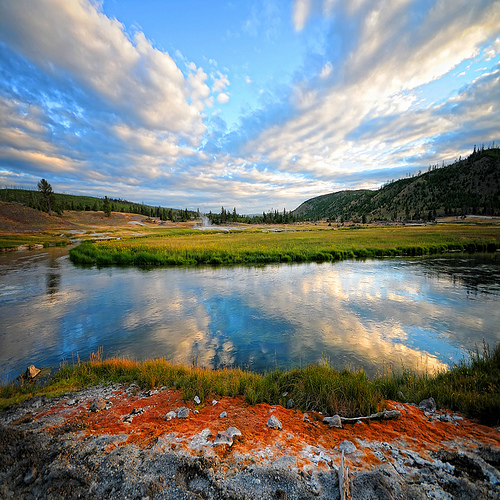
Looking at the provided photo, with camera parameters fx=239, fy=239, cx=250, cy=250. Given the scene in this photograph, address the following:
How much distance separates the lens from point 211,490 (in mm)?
3303

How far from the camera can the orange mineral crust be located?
3.93 m

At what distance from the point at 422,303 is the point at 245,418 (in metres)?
14.4

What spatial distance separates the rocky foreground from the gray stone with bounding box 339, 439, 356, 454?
0.06ft

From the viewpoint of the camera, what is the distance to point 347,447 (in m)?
4.00

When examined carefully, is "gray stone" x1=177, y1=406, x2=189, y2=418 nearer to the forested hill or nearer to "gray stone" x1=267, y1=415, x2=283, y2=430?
"gray stone" x1=267, y1=415, x2=283, y2=430

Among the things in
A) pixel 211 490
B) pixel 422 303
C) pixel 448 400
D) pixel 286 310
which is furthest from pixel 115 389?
pixel 422 303

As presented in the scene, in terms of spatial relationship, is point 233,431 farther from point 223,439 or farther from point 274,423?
point 274,423

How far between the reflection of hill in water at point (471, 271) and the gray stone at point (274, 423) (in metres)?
19.0

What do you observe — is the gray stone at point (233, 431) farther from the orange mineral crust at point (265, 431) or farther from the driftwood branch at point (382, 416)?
the driftwood branch at point (382, 416)

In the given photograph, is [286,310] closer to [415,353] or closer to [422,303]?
[415,353]

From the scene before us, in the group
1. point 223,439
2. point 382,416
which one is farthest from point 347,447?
point 223,439

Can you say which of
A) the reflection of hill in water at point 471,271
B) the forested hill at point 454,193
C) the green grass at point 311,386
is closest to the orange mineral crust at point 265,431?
the green grass at point 311,386

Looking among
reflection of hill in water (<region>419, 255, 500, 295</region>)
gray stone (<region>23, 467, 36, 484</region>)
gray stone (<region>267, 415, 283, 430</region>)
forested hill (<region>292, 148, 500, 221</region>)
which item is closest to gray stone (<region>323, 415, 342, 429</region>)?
gray stone (<region>267, 415, 283, 430</region>)

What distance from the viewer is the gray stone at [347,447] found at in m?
3.93
